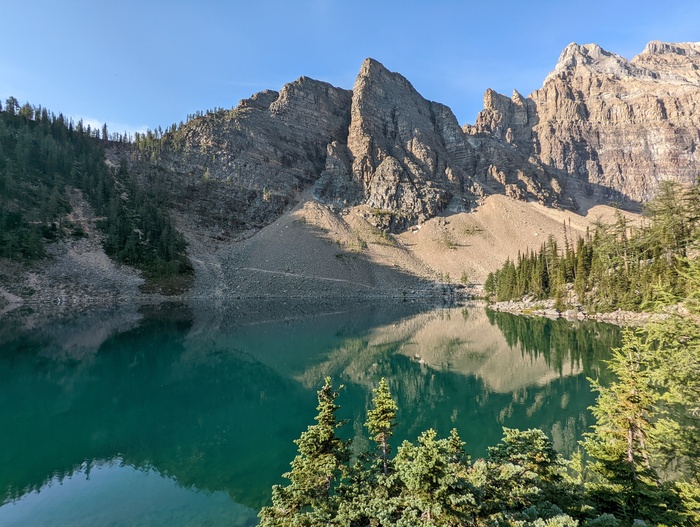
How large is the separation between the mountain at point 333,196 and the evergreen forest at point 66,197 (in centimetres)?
190

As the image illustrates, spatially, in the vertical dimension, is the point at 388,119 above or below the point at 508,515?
above

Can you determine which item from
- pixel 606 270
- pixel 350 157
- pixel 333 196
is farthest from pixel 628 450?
pixel 350 157

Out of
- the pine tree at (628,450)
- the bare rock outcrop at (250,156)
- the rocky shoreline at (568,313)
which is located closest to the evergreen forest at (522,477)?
the pine tree at (628,450)

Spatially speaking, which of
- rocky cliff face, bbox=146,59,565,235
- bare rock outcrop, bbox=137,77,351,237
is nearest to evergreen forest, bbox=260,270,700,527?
bare rock outcrop, bbox=137,77,351,237

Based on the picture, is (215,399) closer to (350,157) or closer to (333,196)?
(333,196)

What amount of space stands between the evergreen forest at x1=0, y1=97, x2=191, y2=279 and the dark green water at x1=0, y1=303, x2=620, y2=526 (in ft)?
139

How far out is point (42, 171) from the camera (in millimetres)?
110250

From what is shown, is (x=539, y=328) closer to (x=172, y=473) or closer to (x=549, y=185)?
(x=172, y=473)

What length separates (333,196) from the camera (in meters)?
158

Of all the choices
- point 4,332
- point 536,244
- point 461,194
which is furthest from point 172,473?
point 461,194

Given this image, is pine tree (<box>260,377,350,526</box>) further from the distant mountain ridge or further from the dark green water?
the distant mountain ridge

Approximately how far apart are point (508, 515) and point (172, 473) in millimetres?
14934

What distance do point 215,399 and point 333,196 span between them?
137220 mm

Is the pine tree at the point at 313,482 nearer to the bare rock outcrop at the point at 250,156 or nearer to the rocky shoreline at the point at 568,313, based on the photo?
the rocky shoreline at the point at 568,313
